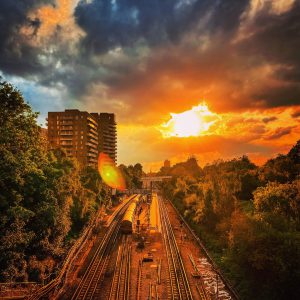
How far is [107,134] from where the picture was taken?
502 feet

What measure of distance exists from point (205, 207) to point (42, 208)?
27.9m

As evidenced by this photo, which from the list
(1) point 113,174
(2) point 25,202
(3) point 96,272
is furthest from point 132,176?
(2) point 25,202

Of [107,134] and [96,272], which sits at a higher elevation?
[107,134]

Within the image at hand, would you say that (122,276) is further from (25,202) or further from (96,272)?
(25,202)

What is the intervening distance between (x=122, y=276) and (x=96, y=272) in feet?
10.0

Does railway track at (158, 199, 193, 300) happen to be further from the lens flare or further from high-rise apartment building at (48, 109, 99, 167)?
high-rise apartment building at (48, 109, 99, 167)

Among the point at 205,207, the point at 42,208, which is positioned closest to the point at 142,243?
the point at 205,207

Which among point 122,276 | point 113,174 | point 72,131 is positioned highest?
point 72,131

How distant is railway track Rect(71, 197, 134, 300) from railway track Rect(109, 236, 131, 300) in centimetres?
131

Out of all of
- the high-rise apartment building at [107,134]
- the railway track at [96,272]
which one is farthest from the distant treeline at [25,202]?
the high-rise apartment building at [107,134]

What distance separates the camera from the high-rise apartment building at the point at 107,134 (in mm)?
150875

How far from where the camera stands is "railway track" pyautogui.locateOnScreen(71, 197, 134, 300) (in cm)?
2587

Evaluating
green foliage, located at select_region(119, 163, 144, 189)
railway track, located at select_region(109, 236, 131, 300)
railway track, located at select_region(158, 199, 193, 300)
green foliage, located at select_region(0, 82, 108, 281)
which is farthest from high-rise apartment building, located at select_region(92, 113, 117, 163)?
green foliage, located at select_region(0, 82, 108, 281)

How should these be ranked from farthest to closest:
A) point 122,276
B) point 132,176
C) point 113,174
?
point 132,176, point 113,174, point 122,276
